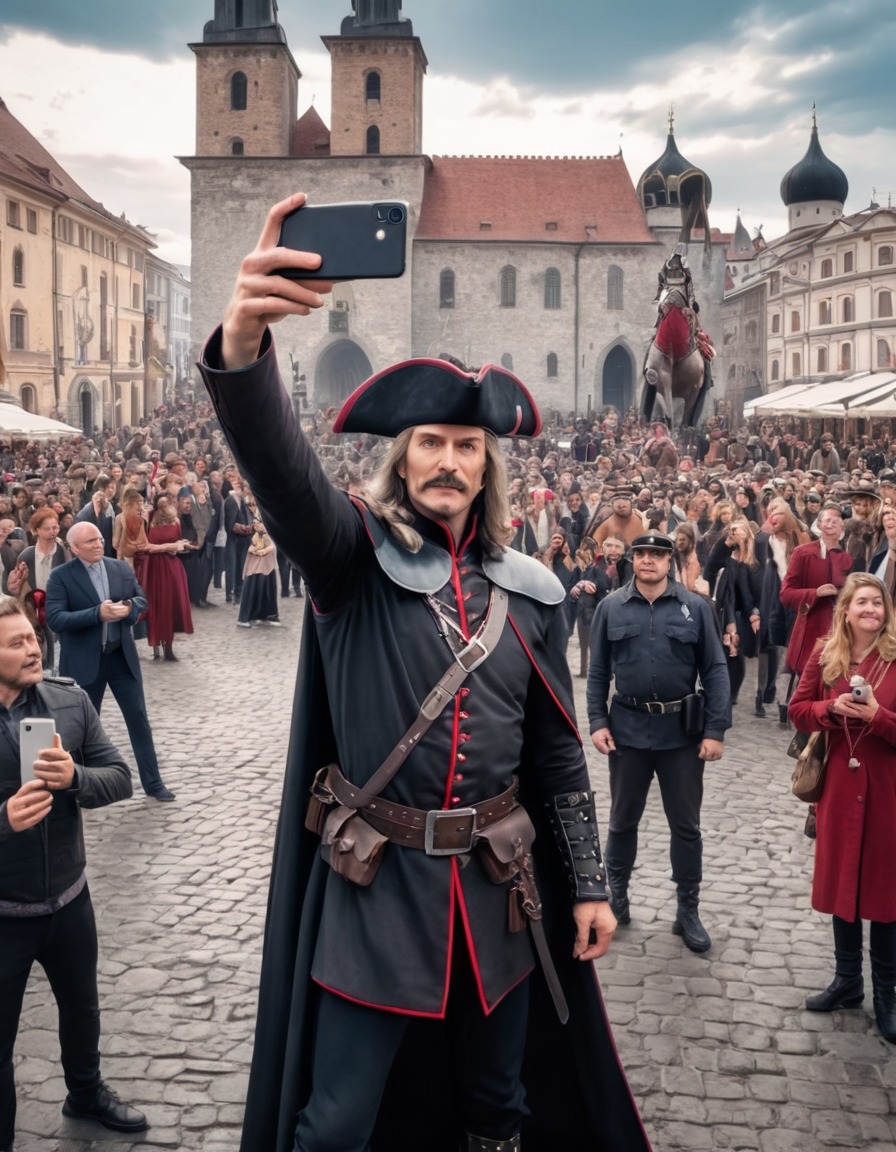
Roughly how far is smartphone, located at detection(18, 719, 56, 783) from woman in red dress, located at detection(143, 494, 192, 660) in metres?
8.00

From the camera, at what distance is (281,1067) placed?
269 centimetres

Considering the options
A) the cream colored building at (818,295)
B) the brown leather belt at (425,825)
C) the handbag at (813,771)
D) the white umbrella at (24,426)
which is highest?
the cream colored building at (818,295)

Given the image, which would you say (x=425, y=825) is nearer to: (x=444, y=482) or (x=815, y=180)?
(x=444, y=482)

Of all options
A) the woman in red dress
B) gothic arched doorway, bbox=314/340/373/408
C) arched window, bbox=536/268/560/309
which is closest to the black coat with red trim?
the woman in red dress

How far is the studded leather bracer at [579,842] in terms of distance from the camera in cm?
281

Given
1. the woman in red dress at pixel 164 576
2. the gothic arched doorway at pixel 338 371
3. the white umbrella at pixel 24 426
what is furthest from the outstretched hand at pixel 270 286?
the gothic arched doorway at pixel 338 371

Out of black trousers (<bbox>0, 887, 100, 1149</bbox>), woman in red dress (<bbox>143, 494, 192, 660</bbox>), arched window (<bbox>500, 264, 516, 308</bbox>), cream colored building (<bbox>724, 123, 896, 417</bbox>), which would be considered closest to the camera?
black trousers (<bbox>0, 887, 100, 1149</bbox>)

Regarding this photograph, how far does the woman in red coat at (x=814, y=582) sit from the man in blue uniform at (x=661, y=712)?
101 inches

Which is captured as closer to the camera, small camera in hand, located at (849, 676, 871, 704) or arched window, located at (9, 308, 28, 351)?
small camera in hand, located at (849, 676, 871, 704)

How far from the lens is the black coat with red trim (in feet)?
8.26

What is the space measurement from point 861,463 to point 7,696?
20.5m

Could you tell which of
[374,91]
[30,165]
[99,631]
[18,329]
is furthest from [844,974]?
[374,91]

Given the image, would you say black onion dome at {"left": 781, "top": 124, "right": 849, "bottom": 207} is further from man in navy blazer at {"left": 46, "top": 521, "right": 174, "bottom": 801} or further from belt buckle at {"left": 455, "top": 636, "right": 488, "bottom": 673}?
belt buckle at {"left": 455, "top": 636, "right": 488, "bottom": 673}

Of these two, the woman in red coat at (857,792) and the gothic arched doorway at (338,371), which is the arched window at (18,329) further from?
the woman in red coat at (857,792)
